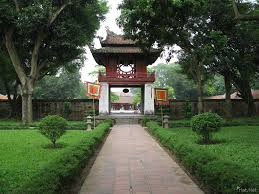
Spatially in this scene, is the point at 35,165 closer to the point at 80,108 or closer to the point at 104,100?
the point at 104,100

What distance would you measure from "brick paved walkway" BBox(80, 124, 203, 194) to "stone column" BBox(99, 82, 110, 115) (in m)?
18.7

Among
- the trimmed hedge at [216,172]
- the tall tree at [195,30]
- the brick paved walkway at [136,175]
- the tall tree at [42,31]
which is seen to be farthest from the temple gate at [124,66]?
the trimmed hedge at [216,172]

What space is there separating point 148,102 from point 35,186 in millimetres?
26313

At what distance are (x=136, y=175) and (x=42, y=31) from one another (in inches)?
813

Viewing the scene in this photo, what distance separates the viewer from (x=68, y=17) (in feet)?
92.4

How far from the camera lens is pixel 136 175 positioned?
28.8 ft

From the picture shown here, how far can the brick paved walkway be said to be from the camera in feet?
24.3

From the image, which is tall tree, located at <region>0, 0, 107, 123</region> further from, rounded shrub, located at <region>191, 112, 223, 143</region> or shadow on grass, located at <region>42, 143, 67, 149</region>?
rounded shrub, located at <region>191, 112, 223, 143</region>

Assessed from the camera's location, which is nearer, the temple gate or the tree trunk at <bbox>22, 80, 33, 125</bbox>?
the tree trunk at <bbox>22, 80, 33, 125</bbox>

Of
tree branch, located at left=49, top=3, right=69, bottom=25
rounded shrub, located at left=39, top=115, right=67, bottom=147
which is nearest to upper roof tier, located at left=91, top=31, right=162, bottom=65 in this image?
tree branch, located at left=49, top=3, right=69, bottom=25

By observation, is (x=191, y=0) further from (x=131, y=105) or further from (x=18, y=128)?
(x=131, y=105)

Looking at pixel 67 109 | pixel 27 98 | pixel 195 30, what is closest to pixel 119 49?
pixel 67 109

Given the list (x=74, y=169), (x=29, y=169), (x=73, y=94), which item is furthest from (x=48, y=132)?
(x=73, y=94)

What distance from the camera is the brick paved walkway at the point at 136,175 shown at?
24.3 ft
